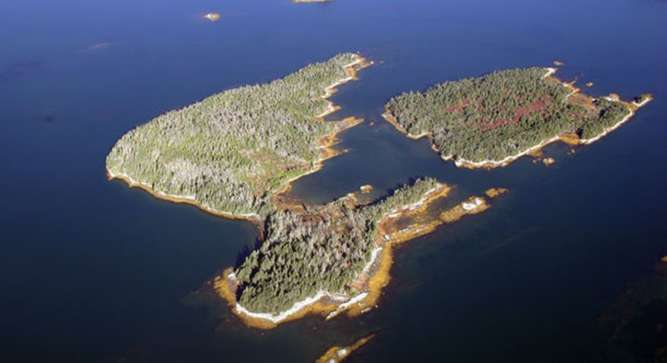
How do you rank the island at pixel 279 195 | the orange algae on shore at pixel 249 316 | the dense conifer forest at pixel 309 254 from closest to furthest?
1. the orange algae on shore at pixel 249 316
2. the dense conifer forest at pixel 309 254
3. the island at pixel 279 195

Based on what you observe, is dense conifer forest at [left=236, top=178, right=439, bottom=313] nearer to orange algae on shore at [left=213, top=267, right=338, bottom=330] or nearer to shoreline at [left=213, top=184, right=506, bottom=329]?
shoreline at [left=213, top=184, right=506, bottom=329]

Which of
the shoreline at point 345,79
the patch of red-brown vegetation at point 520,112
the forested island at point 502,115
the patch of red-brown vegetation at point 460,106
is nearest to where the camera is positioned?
the forested island at point 502,115

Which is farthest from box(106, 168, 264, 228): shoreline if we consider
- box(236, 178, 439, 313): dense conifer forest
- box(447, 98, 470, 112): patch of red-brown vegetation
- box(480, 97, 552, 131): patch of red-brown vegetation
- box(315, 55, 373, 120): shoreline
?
box(447, 98, 470, 112): patch of red-brown vegetation

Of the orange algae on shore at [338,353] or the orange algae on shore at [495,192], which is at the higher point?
the orange algae on shore at [495,192]

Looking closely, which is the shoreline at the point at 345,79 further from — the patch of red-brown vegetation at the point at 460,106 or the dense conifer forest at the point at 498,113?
the patch of red-brown vegetation at the point at 460,106

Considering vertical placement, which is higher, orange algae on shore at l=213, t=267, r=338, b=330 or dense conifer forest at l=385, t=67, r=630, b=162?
dense conifer forest at l=385, t=67, r=630, b=162

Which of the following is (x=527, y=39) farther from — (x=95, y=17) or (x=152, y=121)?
A: (x=95, y=17)

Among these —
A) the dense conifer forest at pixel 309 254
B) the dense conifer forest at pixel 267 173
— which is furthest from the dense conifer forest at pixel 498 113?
the dense conifer forest at pixel 309 254

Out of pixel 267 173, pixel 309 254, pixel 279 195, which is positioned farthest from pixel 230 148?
pixel 309 254
